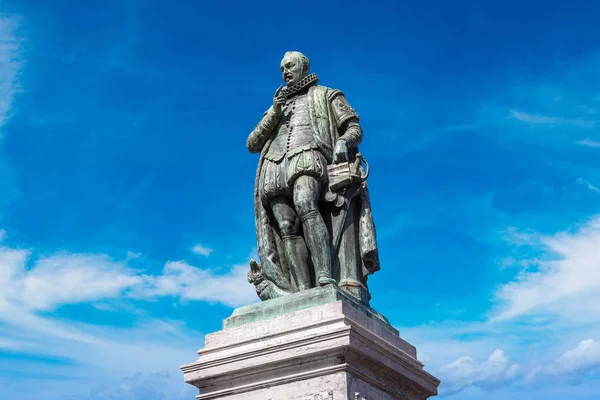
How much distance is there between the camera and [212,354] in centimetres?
977

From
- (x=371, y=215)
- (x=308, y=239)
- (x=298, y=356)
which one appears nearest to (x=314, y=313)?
(x=298, y=356)

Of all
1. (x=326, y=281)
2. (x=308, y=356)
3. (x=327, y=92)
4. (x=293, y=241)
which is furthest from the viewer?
(x=327, y=92)

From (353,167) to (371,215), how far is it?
0.73 meters

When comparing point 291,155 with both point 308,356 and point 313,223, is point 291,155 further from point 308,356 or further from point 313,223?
point 308,356

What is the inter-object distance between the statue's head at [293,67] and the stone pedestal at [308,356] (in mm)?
3514

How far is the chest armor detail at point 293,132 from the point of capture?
10.9m

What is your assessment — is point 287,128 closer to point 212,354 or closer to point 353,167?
point 353,167

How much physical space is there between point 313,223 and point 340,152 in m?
1.10

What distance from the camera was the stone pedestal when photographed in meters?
8.77

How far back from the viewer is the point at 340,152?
34.9ft

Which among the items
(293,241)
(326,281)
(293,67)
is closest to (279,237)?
(293,241)

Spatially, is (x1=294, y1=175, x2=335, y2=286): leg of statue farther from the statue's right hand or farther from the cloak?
the statue's right hand

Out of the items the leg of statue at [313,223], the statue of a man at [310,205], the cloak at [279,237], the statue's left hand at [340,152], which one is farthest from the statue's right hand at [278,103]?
the leg of statue at [313,223]

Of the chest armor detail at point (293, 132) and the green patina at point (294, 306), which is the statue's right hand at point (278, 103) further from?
the green patina at point (294, 306)
